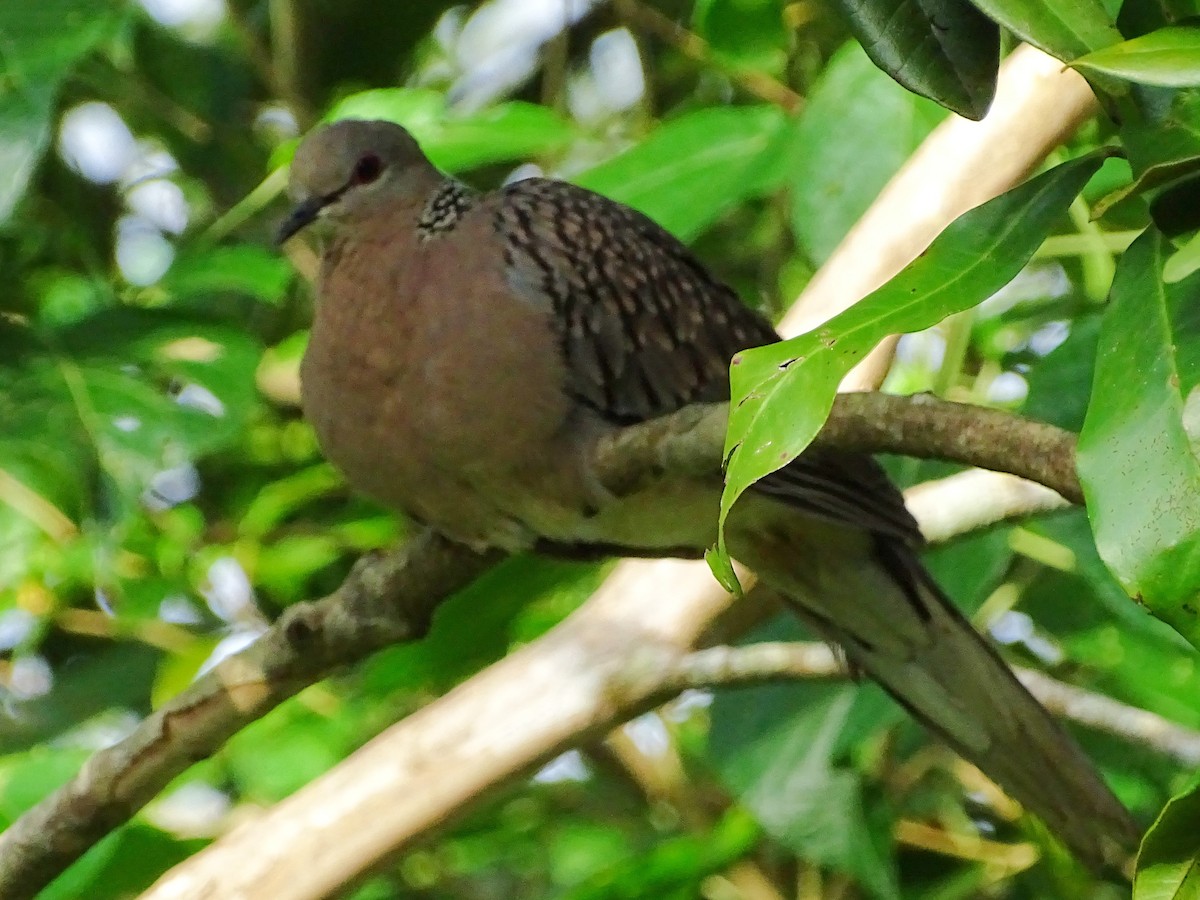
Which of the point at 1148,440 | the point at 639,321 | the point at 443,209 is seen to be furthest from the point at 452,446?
the point at 1148,440

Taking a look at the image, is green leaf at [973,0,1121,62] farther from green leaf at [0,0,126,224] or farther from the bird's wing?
green leaf at [0,0,126,224]

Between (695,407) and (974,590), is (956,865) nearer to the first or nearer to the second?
(974,590)

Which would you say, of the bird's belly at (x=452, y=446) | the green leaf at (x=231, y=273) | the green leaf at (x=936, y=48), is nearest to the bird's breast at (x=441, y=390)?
the bird's belly at (x=452, y=446)

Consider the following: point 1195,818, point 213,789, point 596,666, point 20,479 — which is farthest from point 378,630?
point 213,789

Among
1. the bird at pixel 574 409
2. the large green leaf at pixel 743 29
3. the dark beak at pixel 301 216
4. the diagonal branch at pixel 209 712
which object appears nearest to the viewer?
the diagonal branch at pixel 209 712

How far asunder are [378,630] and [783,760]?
617mm

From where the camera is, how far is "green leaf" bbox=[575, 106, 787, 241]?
76.3 inches

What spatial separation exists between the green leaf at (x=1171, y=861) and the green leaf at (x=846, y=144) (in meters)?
1.23

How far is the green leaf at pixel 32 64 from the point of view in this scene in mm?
1628

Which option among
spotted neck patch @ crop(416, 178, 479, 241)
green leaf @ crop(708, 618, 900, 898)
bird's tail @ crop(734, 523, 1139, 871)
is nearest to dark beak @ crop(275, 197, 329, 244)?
spotted neck patch @ crop(416, 178, 479, 241)

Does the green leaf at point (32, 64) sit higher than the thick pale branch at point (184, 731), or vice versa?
the green leaf at point (32, 64)

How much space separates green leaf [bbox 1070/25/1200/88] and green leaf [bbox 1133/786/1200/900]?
40 centimetres

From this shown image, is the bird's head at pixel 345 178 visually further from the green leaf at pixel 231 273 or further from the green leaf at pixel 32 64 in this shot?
the green leaf at pixel 32 64

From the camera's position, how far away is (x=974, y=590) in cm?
182
